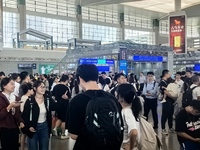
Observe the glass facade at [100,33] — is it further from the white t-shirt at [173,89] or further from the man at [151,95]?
the white t-shirt at [173,89]

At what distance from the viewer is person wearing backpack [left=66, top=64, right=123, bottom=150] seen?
1.96m

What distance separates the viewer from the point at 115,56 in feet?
49.8

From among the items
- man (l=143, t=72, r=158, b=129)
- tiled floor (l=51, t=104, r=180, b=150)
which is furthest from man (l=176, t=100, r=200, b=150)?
man (l=143, t=72, r=158, b=129)

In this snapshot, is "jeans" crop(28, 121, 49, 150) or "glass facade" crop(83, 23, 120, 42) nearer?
"jeans" crop(28, 121, 49, 150)

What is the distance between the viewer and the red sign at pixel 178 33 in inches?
811

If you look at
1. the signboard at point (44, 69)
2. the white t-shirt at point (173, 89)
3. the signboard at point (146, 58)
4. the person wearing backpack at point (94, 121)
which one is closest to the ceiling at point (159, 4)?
the signboard at point (44, 69)

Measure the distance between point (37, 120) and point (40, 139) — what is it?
279 mm

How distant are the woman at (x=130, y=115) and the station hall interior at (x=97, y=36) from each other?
2.90 m

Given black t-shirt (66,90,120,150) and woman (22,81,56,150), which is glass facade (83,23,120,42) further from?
black t-shirt (66,90,120,150)

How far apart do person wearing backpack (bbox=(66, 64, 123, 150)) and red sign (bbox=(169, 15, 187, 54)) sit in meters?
19.3

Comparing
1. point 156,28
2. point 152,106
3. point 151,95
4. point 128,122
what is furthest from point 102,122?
point 156,28

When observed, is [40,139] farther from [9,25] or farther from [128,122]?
[9,25]

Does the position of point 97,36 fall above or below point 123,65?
above

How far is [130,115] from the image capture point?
288cm
